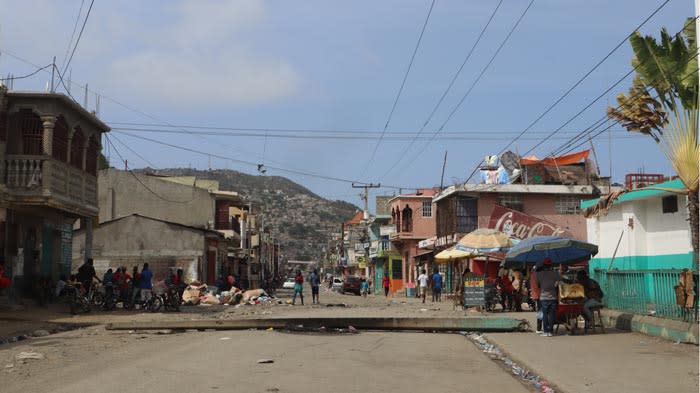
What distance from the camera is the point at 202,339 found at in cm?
1549

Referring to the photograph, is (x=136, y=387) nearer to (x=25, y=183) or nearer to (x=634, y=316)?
(x=634, y=316)

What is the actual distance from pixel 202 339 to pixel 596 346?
322 inches

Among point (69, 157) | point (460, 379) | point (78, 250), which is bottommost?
point (460, 379)

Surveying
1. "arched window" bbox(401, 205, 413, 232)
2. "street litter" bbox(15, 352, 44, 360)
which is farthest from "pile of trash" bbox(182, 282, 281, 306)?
"arched window" bbox(401, 205, 413, 232)

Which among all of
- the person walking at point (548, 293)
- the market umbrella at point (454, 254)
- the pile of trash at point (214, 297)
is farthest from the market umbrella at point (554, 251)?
the pile of trash at point (214, 297)

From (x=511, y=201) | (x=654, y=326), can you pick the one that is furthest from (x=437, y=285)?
(x=654, y=326)

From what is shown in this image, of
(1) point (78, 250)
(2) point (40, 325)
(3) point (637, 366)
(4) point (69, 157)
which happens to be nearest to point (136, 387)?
(3) point (637, 366)

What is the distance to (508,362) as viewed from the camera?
13.0 meters

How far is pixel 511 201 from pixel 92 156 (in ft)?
82.4

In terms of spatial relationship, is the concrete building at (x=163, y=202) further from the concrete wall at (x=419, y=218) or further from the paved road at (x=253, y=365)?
the paved road at (x=253, y=365)

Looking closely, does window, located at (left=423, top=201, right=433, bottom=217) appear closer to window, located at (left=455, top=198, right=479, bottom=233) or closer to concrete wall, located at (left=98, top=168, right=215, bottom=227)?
window, located at (left=455, top=198, right=479, bottom=233)

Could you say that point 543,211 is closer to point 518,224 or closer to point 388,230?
point 518,224

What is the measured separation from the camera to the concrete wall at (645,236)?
77.2ft

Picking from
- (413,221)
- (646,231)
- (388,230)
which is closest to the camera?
(646,231)
